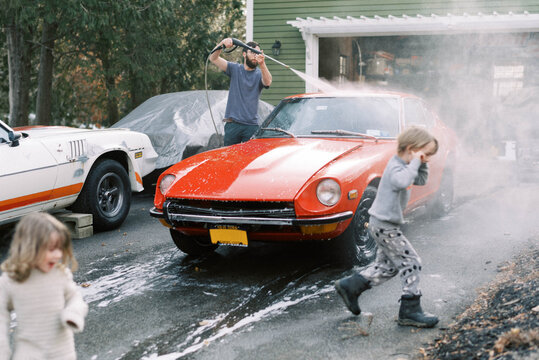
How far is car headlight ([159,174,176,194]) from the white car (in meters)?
1.48

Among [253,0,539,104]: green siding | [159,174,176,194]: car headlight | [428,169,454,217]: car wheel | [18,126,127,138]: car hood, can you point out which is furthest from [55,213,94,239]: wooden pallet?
[253,0,539,104]: green siding

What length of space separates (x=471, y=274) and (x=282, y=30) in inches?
412

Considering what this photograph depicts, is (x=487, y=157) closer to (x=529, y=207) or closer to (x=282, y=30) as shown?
(x=282, y=30)

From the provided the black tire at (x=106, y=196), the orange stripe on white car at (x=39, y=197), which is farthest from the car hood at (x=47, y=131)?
the orange stripe on white car at (x=39, y=197)

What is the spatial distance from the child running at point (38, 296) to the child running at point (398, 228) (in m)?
2.07

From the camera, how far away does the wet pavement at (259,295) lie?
11.8 feet

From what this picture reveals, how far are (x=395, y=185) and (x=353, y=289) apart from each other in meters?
0.76

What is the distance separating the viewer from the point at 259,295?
454 cm

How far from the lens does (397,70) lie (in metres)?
18.8

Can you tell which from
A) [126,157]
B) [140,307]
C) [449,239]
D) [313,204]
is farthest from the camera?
[126,157]

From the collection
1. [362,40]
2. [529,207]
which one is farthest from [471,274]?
[362,40]

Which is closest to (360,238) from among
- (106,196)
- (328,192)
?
(328,192)

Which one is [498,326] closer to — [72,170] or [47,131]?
[72,170]

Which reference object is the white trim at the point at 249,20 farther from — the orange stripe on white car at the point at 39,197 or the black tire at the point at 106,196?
the orange stripe on white car at the point at 39,197
